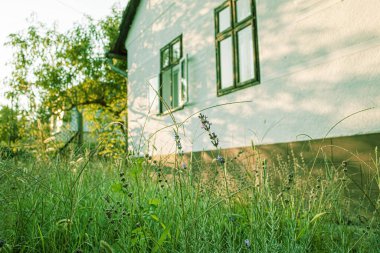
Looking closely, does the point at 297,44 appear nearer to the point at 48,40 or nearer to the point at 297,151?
the point at 297,151

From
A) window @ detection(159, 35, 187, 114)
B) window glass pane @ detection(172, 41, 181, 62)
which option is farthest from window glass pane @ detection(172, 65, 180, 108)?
window glass pane @ detection(172, 41, 181, 62)

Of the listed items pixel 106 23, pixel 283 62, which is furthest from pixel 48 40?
pixel 283 62

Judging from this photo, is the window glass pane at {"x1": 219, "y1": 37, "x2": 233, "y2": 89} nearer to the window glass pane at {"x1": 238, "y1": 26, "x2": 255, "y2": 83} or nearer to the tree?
the window glass pane at {"x1": 238, "y1": 26, "x2": 255, "y2": 83}

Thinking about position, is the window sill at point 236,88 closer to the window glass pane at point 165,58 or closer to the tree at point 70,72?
the window glass pane at point 165,58

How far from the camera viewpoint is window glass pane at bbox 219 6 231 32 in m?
5.63

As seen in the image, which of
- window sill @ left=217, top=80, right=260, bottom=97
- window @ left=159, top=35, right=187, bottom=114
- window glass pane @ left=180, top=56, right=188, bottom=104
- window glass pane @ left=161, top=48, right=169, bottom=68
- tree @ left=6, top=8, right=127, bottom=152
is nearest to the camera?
window sill @ left=217, top=80, right=260, bottom=97

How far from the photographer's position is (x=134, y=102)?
9.52 meters

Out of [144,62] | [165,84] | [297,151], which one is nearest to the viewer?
[297,151]

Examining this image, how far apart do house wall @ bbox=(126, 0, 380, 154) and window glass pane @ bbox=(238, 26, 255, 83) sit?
0.27m

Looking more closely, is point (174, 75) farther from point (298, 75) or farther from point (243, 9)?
point (298, 75)

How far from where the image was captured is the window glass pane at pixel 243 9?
5.16m

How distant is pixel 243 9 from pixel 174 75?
2.86 m

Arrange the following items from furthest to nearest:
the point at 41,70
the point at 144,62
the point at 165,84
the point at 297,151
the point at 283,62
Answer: the point at 41,70
the point at 144,62
the point at 165,84
the point at 283,62
the point at 297,151

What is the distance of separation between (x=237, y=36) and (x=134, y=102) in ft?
15.9
